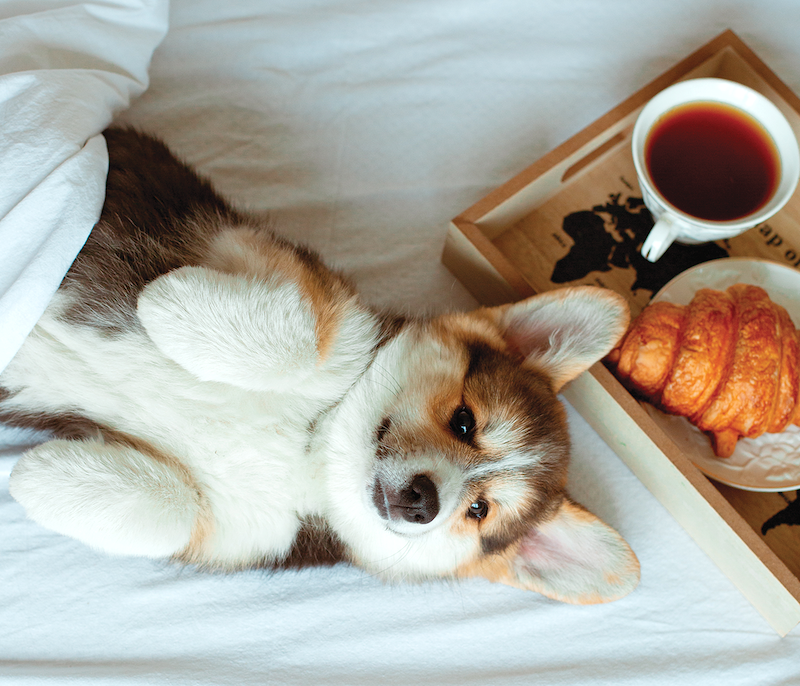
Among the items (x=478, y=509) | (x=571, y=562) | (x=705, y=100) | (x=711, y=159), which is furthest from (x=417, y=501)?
(x=705, y=100)

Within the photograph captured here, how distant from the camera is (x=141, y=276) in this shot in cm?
161

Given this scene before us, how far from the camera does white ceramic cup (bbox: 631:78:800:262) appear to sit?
1866mm

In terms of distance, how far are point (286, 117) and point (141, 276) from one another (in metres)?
1.08

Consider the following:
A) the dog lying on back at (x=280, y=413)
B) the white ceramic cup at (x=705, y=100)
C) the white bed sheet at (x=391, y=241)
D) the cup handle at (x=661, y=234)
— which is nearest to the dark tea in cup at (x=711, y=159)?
the white ceramic cup at (x=705, y=100)

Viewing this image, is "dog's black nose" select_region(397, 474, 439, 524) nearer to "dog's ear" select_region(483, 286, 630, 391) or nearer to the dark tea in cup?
"dog's ear" select_region(483, 286, 630, 391)

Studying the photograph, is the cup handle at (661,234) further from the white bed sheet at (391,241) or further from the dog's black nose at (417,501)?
the dog's black nose at (417,501)

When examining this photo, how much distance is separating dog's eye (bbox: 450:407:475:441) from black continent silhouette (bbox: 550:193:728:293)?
814 millimetres

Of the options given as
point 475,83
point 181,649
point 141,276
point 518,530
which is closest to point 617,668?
point 518,530

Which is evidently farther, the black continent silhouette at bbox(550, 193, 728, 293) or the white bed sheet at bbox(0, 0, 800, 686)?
the black continent silhouette at bbox(550, 193, 728, 293)

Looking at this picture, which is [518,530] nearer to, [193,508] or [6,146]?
[193,508]

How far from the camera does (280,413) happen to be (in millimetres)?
1630

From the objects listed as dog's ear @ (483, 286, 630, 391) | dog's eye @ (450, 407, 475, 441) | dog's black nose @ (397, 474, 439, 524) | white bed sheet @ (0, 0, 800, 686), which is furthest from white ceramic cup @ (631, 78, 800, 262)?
dog's black nose @ (397, 474, 439, 524)

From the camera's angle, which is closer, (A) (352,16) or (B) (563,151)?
(B) (563,151)

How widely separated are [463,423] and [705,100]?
1.40 meters
